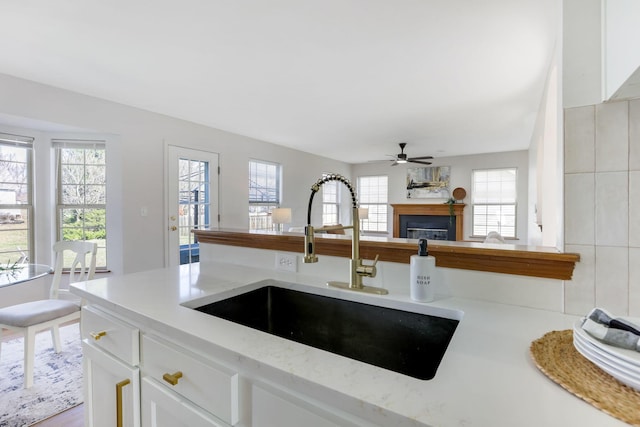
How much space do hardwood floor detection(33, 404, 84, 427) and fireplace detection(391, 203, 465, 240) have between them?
21.8 ft

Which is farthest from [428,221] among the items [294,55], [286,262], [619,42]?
[619,42]

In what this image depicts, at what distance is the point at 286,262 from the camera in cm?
154

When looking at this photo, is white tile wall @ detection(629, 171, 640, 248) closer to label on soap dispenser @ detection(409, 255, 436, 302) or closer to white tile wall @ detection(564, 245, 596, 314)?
white tile wall @ detection(564, 245, 596, 314)

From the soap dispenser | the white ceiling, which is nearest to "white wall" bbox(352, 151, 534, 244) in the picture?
the white ceiling

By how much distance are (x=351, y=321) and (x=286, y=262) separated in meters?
0.50

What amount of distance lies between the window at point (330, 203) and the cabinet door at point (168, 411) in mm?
6251

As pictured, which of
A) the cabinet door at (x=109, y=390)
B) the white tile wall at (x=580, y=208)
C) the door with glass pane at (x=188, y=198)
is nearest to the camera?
the white tile wall at (x=580, y=208)

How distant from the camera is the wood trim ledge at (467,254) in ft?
3.08

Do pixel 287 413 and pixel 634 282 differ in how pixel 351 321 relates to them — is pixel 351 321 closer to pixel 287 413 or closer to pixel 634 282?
pixel 287 413

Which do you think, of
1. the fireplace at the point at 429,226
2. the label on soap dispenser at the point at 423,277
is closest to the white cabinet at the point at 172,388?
the label on soap dispenser at the point at 423,277

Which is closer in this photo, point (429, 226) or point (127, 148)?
point (127, 148)

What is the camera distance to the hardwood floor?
1.81 meters

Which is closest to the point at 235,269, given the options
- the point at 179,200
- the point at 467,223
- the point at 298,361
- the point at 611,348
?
the point at 298,361

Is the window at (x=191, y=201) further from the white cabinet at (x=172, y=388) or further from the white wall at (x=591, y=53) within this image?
the white wall at (x=591, y=53)
